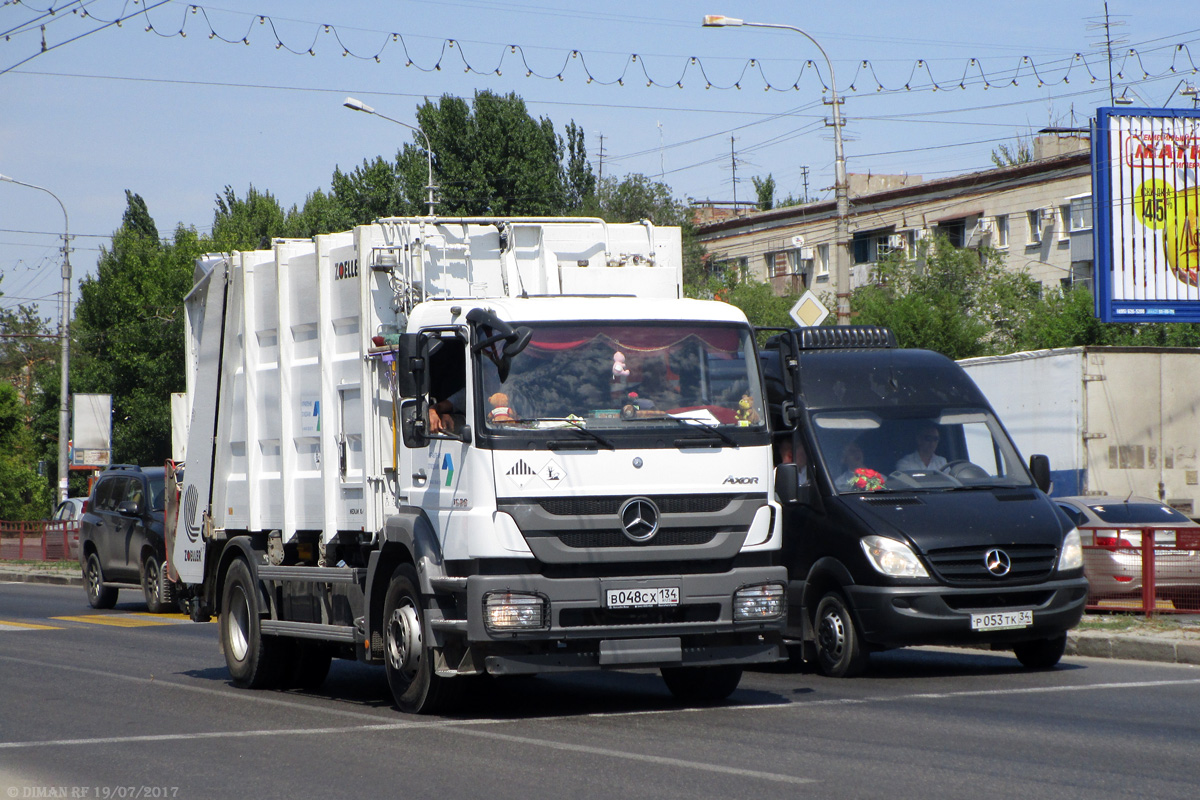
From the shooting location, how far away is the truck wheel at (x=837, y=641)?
11367 mm

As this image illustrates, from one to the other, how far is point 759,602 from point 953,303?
3624 cm

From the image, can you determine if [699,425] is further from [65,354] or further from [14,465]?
[14,465]

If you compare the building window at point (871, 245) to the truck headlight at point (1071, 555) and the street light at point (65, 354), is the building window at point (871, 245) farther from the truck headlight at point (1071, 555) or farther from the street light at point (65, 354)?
the truck headlight at point (1071, 555)

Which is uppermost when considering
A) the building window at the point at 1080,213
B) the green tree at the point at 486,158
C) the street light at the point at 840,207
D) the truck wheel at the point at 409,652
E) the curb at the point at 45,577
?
the green tree at the point at 486,158

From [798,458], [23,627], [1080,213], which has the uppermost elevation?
[1080,213]

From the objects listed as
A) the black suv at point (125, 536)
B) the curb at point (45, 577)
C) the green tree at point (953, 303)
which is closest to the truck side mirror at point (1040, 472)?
the black suv at point (125, 536)

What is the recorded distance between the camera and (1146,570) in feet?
46.9

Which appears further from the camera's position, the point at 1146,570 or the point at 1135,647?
the point at 1146,570

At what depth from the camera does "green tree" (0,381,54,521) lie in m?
53.2

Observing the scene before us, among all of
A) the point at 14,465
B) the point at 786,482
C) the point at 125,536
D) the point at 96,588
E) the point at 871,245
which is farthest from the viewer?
the point at 871,245

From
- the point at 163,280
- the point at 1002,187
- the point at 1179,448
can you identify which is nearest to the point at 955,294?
the point at 1002,187

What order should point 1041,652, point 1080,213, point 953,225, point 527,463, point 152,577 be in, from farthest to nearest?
point 953,225, point 1080,213, point 152,577, point 1041,652, point 527,463

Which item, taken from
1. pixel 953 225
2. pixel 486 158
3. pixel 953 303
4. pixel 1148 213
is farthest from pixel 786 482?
pixel 953 225

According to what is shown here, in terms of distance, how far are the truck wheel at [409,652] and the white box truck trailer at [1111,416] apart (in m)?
13.3
